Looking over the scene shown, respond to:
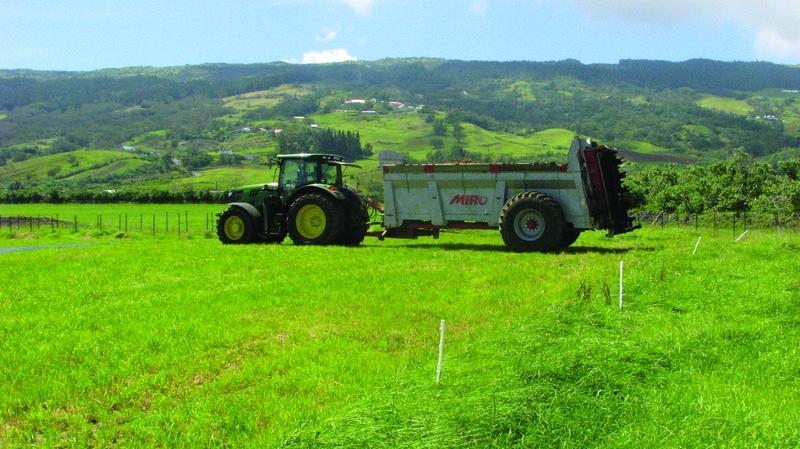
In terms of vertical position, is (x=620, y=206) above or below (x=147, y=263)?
above

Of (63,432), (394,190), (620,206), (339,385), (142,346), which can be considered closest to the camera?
(63,432)

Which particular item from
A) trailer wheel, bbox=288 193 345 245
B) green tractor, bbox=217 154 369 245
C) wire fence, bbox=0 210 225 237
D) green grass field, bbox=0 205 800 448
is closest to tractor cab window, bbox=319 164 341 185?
green tractor, bbox=217 154 369 245

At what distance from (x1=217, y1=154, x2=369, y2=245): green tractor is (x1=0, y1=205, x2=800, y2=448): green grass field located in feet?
20.2

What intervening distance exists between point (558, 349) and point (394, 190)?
42.9 feet

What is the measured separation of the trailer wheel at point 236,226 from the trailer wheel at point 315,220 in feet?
5.48

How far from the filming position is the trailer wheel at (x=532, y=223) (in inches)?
695

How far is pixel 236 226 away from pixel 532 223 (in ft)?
30.6

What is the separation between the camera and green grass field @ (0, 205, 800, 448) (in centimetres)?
534

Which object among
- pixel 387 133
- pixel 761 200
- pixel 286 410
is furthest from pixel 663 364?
pixel 387 133

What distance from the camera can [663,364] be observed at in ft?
22.9

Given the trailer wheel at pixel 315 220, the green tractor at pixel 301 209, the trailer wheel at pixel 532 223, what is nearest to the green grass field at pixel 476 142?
the green tractor at pixel 301 209

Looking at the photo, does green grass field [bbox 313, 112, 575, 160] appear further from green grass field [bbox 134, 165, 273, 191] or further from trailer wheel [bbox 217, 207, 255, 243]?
trailer wheel [bbox 217, 207, 255, 243]

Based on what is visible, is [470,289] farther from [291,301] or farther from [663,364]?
[663,364]

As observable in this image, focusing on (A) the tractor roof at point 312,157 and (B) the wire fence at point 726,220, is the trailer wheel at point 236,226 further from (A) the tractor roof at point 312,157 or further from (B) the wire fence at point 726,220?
(B) the wire fence at point 726,220
